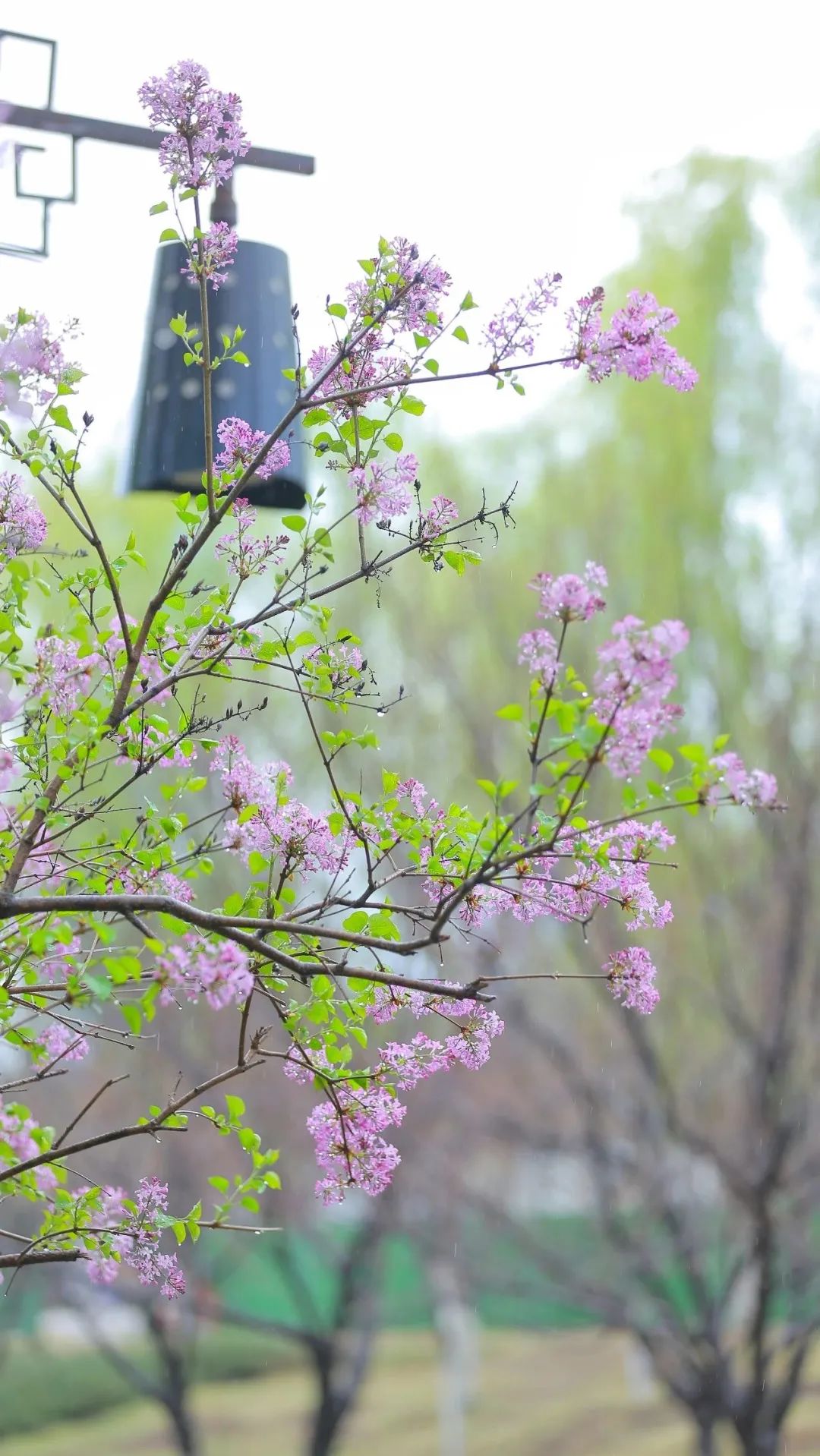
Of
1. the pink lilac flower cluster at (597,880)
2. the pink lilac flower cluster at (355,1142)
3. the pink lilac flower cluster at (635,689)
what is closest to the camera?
the pink lilac flower cluster at (635,689)

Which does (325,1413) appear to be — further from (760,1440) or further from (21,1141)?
(21,1141)

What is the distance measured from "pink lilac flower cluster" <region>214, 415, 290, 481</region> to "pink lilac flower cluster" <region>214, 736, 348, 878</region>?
0.31 meters

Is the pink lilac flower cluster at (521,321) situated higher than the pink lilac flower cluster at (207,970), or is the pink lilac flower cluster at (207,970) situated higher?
the pink lilac flower cluster at (521,321)

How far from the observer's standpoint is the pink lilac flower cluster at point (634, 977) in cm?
150

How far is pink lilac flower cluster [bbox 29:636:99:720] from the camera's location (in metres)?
1.64

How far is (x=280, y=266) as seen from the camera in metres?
2.05

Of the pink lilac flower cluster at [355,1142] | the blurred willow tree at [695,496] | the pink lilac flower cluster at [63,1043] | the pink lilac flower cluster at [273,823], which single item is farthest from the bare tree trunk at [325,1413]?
the pink lilac flower cluster at [273,823]

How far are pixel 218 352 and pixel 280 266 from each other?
216 millimetres

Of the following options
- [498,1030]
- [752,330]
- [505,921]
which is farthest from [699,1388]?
[498,1030]

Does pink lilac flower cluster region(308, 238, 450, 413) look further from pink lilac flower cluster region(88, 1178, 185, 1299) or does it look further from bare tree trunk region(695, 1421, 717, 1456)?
bare tree trunk region(695, 1421, 717, 1456)

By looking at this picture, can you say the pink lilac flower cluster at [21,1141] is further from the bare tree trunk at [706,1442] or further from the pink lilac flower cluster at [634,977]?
the bare tree trunk at [706,1442]

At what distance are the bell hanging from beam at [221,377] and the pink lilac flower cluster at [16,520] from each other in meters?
0.31

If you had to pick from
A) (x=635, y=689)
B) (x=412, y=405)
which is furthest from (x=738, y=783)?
(x=412, y=405)

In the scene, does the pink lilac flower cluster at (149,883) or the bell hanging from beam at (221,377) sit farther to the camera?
the bell hanging from beam at (221,377)
